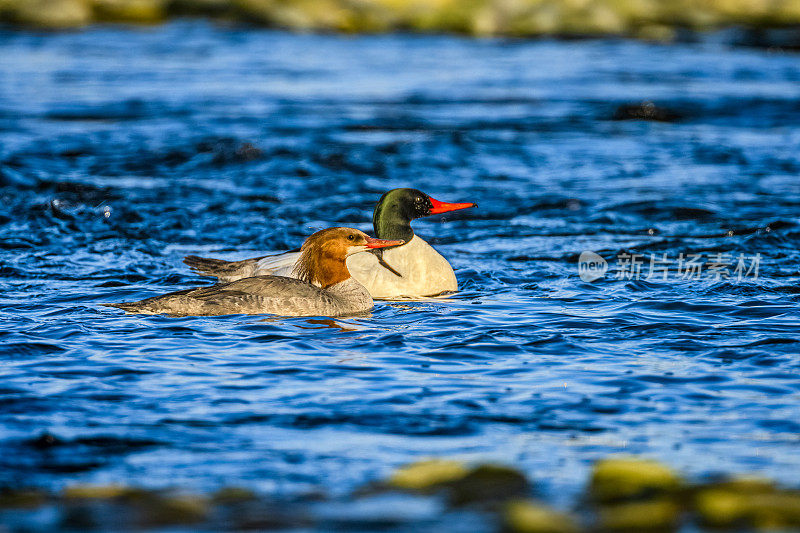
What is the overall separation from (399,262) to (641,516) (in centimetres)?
473

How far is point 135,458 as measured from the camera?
5453mm

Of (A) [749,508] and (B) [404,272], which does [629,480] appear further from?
(B) [404,272]

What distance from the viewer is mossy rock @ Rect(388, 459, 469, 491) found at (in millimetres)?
5105

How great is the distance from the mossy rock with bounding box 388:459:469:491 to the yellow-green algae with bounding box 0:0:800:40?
28.0 m

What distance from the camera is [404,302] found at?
29.8 ft

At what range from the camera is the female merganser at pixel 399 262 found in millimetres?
9180

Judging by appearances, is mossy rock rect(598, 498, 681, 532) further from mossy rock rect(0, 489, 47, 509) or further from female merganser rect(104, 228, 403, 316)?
female merganser rect(104, 228, 403, 316)

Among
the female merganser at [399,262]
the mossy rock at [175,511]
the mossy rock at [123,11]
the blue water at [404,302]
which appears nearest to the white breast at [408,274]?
the female merganser at [399,262]

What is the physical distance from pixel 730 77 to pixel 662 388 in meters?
18.5

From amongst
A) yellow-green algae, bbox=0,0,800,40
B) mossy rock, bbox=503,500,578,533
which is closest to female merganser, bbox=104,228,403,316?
mossy rock, bbox=503,500,578,533

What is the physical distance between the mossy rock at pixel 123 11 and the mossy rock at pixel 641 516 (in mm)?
30368

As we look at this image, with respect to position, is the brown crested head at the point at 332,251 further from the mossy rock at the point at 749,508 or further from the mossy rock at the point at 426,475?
the mossy rock at the point at 749,508

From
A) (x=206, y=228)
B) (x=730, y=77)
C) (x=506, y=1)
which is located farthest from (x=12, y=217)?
(x=506, y=1)

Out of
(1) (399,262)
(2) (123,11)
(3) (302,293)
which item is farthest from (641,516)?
(2) (123,11)
